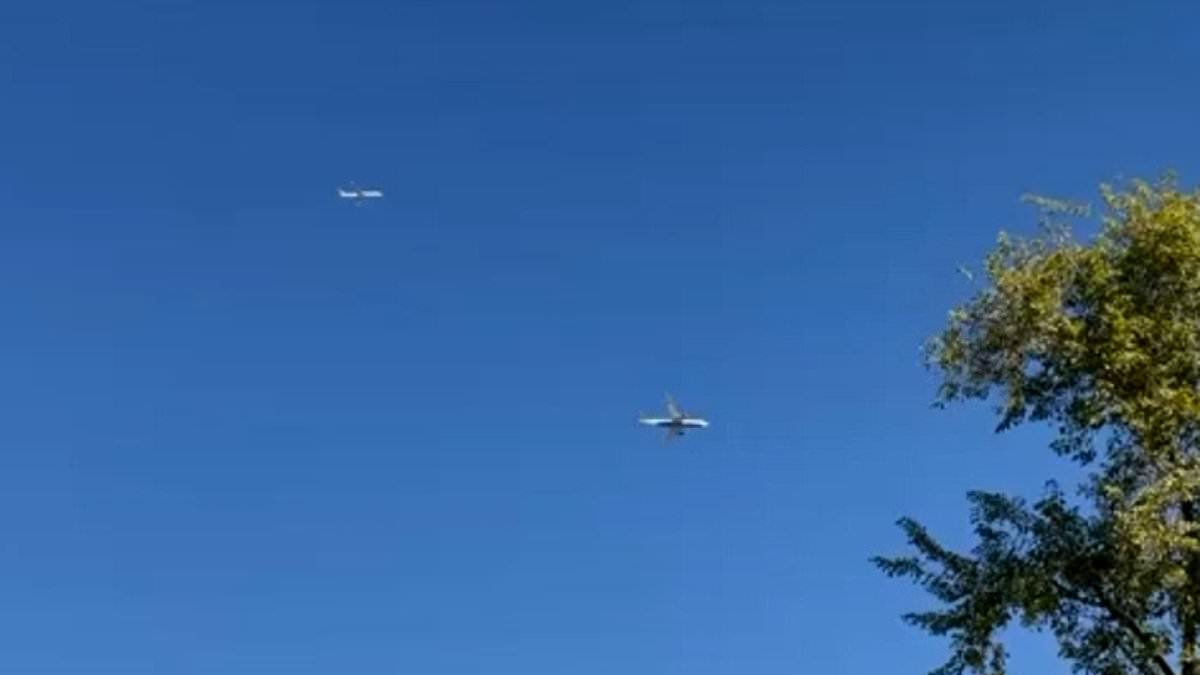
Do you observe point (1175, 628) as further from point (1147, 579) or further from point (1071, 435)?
point (1071, 435)

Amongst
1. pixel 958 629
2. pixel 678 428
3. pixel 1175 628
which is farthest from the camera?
pixel 678 428

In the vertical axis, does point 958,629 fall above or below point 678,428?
below

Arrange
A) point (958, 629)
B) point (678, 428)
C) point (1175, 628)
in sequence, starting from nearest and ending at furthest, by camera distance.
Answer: point (1175, 628), point (958, 629), point (678, 428)

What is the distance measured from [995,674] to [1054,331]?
6.42m

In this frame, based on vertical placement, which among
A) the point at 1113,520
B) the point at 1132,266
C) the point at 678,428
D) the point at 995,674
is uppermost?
the point at 678,428

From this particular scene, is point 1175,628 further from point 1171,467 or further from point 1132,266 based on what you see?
point 1132,266

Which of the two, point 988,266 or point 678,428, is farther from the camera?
point 678,428

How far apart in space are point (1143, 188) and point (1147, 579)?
786 centimetres

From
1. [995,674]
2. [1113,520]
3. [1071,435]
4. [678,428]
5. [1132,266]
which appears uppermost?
[678,428]

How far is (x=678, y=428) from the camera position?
186 ft

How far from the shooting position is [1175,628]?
28.9 m

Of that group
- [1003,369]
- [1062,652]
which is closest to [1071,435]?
[1003,369]

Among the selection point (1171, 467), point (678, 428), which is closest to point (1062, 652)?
point (1171, 467)

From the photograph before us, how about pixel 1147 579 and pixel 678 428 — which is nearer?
pixel 1147 579
